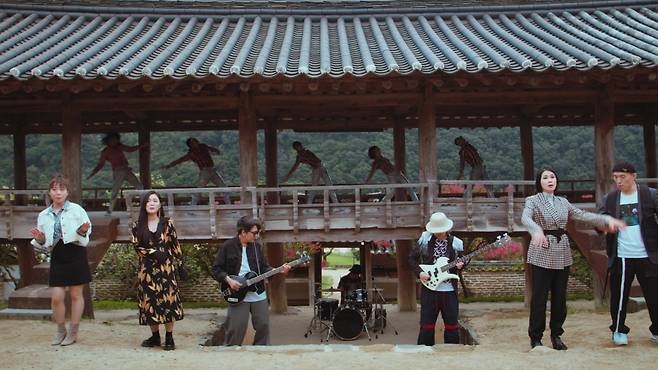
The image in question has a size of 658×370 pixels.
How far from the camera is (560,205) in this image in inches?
271

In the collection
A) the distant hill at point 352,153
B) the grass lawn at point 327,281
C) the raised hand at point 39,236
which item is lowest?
the grass lawn at point 327,281

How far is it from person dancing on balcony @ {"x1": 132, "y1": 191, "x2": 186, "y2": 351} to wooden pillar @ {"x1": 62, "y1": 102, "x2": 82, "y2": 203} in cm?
432

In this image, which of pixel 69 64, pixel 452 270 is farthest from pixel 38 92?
pixel 452 270

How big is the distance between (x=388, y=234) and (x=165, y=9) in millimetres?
6584

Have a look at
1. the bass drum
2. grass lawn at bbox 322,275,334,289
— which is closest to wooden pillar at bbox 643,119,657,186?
the bass drum

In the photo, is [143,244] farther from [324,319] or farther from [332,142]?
[332,142]

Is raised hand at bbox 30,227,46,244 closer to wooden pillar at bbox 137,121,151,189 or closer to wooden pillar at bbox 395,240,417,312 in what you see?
wooden pillar at bbox 137,121,151,189

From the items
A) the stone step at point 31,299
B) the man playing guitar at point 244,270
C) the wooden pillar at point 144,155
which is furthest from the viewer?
the wooden pillar at point 144,155

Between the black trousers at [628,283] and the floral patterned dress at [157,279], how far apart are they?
4643 mm

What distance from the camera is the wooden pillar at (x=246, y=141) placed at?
1108 centimetres

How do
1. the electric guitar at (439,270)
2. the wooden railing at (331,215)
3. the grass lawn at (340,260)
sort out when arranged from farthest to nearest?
the grass lawn at (340,260)
the wooden railing at (331,215)
the electric guitar at (439,270)

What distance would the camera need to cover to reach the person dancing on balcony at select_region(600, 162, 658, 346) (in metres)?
6.94

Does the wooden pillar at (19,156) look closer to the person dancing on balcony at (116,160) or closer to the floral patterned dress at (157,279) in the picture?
the person dancing on balcony at (116,160)

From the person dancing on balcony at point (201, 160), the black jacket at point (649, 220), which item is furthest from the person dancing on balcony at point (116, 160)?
the black jacket at point (649, 220)
